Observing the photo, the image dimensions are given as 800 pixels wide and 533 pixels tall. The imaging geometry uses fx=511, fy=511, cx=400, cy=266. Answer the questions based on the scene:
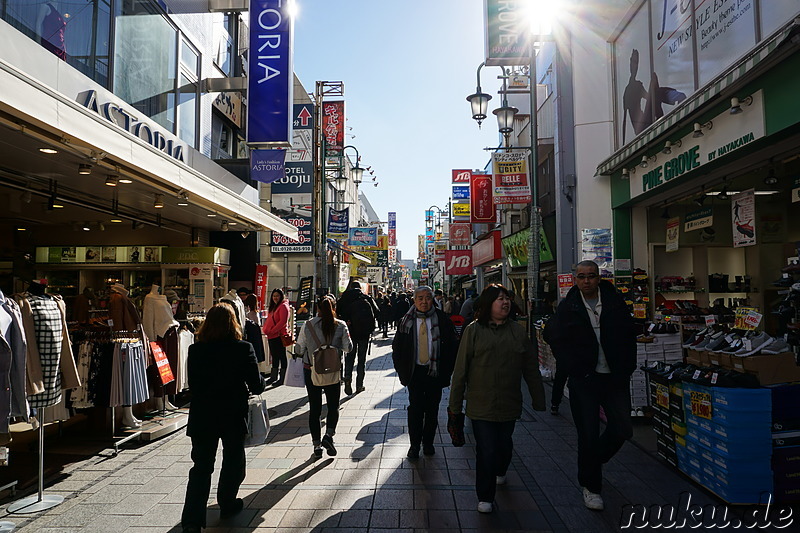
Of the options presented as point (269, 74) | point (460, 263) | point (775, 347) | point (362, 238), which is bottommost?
point (775, 347)

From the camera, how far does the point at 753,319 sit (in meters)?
5.64

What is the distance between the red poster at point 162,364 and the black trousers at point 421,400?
353 cm

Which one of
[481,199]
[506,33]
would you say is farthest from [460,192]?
[506,33]

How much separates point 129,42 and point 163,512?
→ 8.17 m

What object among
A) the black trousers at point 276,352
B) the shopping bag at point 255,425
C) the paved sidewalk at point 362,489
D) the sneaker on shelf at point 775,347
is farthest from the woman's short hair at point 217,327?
the black trousers at point 276,352

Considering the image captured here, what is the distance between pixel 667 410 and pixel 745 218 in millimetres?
2976

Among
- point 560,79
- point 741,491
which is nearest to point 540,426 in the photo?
point 741,491

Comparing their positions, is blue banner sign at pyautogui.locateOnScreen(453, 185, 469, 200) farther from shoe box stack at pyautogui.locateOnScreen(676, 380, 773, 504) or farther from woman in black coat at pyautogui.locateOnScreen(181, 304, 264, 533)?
woman in black coat at pyautogui.locateOnScreen(181, 304, 264, 533)

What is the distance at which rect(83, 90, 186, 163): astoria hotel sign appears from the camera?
23.8ft

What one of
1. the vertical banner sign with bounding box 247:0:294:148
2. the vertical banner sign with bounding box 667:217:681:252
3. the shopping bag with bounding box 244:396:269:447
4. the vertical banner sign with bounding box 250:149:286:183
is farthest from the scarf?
the vertical banner sign with bounding box 250:149:286:183

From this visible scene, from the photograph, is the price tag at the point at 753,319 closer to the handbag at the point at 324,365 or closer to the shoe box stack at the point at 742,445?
the shoe box stack at the point at 742,445

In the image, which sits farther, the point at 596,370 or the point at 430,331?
the point at 430,331

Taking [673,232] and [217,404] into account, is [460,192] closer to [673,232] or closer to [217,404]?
[673,232]

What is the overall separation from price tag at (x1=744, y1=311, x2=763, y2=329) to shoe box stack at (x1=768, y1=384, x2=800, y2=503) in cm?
129
